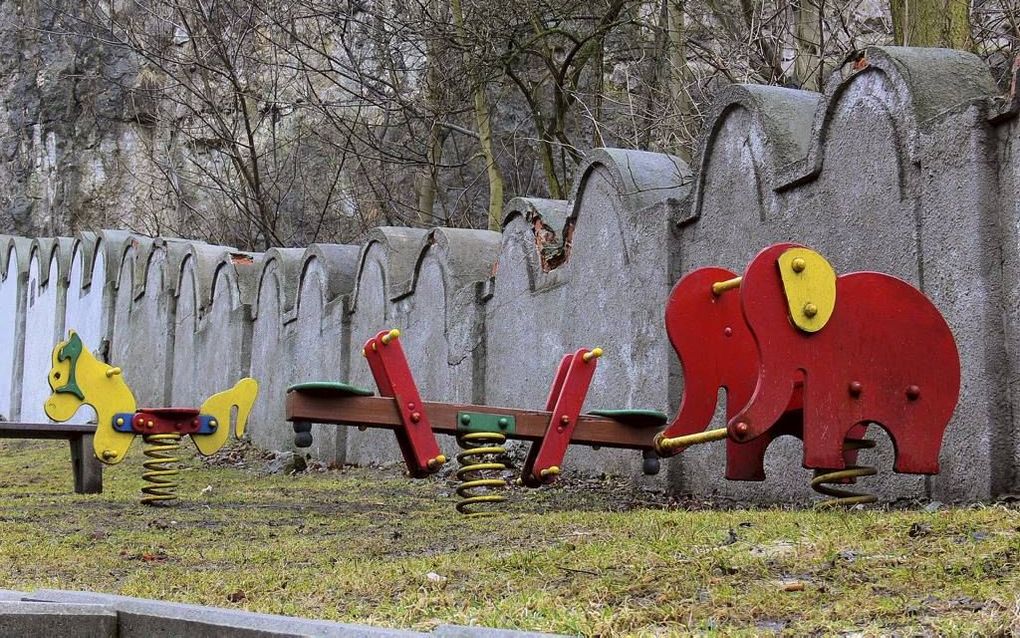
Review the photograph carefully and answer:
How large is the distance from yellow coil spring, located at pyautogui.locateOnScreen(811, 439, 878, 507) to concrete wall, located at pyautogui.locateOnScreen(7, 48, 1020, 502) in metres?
0.40

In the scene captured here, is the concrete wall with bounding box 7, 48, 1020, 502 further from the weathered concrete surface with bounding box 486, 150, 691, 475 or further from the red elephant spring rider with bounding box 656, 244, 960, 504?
the red elephant spring rider with bounding box 656, 244, 960, 504

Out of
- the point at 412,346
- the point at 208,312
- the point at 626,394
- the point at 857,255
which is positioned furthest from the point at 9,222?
the point at 857,255

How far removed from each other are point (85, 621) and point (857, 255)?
393 cm

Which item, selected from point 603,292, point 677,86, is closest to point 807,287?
point 603,292

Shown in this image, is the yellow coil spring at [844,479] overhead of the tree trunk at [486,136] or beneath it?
beneath

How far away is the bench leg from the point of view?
30.2 ft

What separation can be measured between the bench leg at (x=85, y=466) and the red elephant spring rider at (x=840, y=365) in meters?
5.35

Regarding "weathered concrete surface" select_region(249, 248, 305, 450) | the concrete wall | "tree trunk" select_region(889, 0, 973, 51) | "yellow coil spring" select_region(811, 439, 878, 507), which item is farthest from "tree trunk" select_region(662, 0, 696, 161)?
"yellow coil spring" select_region(811, 439, 878, 507)

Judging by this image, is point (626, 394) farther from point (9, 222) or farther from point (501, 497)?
point (9, 222)

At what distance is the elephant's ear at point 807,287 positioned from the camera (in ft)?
15.3

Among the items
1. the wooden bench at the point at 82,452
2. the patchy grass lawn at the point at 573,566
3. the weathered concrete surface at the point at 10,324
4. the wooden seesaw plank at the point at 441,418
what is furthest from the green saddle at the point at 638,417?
the weathered concrete surface at the point at 10,324

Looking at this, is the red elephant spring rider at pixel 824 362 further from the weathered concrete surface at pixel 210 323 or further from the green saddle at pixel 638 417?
the weathered concrete surface at pixel 210 323

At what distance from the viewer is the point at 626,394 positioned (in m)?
7.96

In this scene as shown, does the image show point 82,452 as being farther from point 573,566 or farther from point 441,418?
point 573,566
